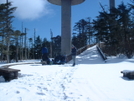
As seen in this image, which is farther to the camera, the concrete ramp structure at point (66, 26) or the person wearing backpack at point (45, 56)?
the concrete ramp structure at point (66, 26)

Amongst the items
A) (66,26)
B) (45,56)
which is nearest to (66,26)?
(66,26)

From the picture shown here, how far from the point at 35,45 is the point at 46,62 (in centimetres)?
5752

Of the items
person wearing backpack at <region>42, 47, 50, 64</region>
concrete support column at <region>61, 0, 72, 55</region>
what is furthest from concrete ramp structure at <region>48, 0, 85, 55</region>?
person wearing backpack at <region>42, 47, 50, 64</region>

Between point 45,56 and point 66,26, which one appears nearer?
point 45,56

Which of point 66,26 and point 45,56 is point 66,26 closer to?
point 66,26

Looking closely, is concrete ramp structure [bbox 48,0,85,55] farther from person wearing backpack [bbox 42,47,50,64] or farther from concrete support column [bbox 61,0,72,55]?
person wearing backpack [bbox 42,47,50,64]

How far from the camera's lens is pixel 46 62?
13234 mm

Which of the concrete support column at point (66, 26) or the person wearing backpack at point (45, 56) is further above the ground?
the concrete support column at point (66, 26)

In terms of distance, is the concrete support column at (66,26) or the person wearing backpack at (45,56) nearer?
the person wearing backpack at (45,56)

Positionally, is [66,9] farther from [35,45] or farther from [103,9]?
[35,45]

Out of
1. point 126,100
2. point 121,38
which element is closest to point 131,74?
point 126,100

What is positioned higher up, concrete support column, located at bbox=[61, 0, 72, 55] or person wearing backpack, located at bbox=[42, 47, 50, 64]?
concrete support column, located at bbox=[61, 0, 72, 55]

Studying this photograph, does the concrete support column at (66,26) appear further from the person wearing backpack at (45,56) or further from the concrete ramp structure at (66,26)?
the person wearing backpack at (45,56)

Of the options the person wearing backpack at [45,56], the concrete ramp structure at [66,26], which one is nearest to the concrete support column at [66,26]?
the concrete ramp structure at [66,26]
